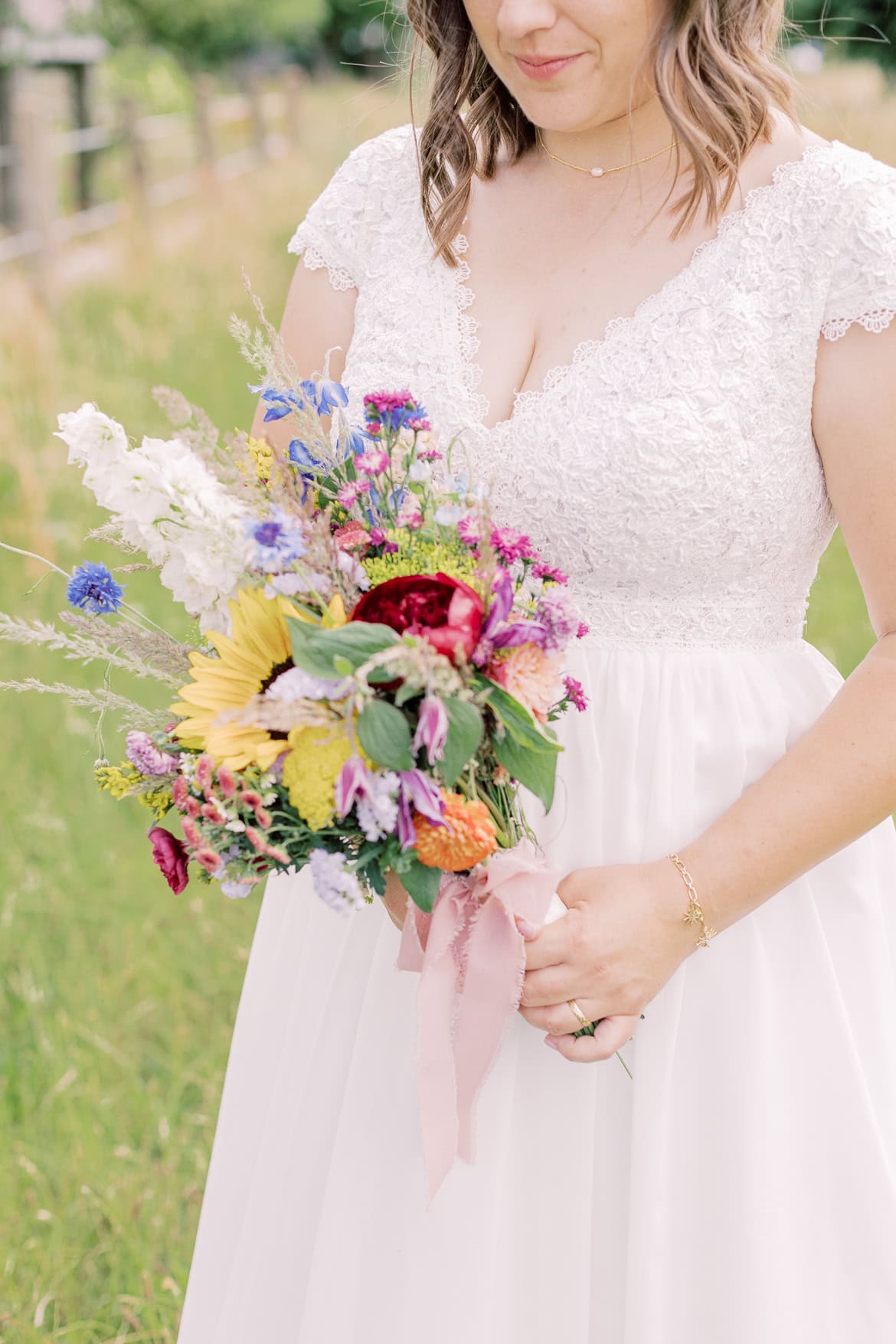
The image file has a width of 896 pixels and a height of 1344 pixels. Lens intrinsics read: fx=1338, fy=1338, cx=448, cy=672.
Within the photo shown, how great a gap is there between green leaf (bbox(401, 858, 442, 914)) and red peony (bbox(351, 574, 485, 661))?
0.25 meters

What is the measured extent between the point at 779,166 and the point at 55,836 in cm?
311

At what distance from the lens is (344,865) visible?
133cm

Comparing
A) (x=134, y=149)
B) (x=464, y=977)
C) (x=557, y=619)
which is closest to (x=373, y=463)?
(x=557, y=619)

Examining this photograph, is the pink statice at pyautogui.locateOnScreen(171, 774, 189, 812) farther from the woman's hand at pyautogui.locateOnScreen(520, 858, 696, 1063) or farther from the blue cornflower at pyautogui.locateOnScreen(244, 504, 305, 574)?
the woman's hand at pyautogui.locateOnScreen(520, 858, 696, 1063)

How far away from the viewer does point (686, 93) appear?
1699 mm

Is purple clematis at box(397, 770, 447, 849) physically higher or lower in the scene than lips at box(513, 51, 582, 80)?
lower

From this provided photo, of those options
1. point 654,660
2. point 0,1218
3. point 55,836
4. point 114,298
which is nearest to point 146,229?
point 114,298

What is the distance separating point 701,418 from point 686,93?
427 mm

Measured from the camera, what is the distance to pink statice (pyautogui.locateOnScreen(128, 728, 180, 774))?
1.37 metres

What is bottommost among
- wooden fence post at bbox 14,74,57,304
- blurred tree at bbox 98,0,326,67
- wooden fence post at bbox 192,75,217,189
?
wooden fence post at bbox 14,74,57,304

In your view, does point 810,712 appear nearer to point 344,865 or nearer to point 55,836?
point 344,865

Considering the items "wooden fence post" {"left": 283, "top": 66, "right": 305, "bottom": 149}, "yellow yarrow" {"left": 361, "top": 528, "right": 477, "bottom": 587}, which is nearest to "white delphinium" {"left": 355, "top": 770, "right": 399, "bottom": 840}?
"yellow yarrow" {"left": 361, "top": 528, "right": 477, "bottom": 587}

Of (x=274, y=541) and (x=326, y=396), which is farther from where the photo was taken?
(x=326, y=396)

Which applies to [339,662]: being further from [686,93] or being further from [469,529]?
[686,93]
